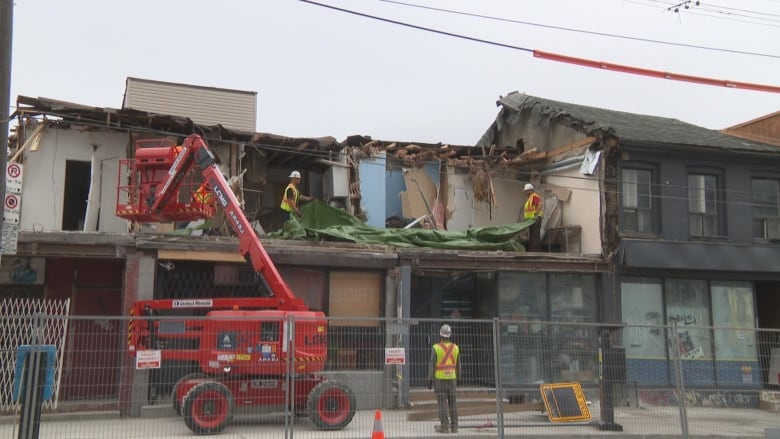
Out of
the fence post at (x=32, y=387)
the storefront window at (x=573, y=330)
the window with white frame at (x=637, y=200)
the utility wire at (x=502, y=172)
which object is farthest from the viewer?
the window with white frame at (x=637, y=200)

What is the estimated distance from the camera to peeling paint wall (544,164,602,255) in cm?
1898

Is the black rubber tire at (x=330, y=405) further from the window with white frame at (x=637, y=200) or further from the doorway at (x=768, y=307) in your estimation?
the doorway at (x=768, y=307)


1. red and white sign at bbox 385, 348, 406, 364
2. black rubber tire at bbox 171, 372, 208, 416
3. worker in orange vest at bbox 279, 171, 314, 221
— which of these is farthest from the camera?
worker in orange vest at bbox 279, 171, 314, 221

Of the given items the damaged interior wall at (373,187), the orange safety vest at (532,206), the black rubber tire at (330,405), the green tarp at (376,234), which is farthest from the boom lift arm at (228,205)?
the orange safety vest at (532,206)

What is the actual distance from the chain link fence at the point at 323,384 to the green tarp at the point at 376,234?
87.8 inches

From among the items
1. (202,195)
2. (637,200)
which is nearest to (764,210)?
(637,200)

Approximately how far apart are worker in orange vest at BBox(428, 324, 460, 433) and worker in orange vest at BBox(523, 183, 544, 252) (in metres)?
7.14

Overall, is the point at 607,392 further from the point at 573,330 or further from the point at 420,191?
the point at 420,191

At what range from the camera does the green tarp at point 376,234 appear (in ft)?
56.0

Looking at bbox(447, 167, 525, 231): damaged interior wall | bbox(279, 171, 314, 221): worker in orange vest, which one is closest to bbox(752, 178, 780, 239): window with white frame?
bbox(447, 167, 525, 231): damaged interior wall

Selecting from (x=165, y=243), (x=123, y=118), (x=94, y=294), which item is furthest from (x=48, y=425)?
(x=123, y=118)

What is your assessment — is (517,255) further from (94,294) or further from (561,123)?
(94,294)

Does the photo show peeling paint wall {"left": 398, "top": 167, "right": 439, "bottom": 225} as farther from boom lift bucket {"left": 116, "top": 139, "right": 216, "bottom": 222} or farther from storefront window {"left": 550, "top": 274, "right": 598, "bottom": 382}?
boom lift bucket {"left": 116, "top": 139, "right": 216, "bottom": 222}

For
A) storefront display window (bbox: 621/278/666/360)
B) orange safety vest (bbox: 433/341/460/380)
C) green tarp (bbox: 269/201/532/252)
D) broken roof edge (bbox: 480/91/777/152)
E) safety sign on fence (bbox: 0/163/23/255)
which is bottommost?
orange safety vest (bbox: 433/341/460/380)
